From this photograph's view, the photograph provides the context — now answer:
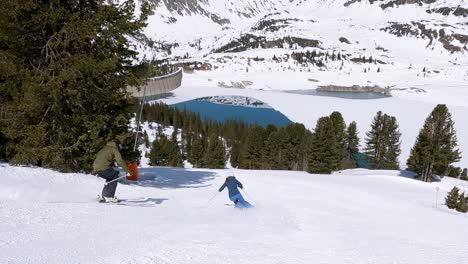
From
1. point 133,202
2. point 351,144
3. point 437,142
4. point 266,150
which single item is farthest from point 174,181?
point 351,144

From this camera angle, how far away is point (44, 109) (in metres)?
18.2

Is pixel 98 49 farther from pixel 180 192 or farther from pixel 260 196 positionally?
pixel 260 196

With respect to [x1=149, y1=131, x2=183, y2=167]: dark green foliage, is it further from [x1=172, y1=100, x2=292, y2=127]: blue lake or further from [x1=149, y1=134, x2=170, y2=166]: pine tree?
[x1=172, y1=100, x2=292, y2=127]: blue lake

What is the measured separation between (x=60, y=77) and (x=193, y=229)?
28.7ft

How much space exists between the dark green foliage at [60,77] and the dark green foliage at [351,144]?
256 feet

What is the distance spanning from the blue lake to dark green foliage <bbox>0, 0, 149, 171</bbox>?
13243 centimetres

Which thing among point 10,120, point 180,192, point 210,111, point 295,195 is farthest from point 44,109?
point 210,111

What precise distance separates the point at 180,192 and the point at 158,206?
4.27m

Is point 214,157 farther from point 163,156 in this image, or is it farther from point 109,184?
point 109,184

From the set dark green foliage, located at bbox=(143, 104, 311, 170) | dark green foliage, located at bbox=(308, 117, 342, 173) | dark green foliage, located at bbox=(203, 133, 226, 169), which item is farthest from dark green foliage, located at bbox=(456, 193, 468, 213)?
dark green foliage, located at bbox=(143, 104, 311, 170)

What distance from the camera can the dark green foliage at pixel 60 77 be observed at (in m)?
17.3

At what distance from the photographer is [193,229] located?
1203 cm

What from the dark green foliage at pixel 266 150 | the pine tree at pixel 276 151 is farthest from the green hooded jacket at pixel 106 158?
the pine tree at pixel 276 151

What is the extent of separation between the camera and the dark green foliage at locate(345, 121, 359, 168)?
310ft
